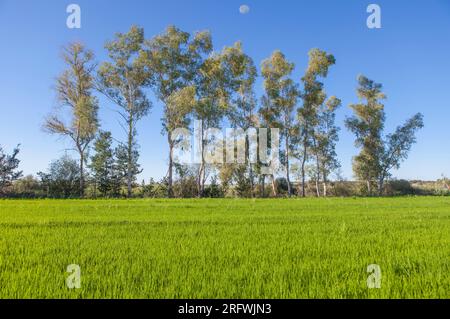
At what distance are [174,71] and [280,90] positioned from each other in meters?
13.4

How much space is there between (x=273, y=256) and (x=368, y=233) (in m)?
4.22

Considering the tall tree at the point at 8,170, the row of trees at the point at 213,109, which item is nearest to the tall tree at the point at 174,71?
the row of trees at the point at 213,109

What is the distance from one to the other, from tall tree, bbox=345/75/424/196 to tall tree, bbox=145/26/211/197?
2265cm

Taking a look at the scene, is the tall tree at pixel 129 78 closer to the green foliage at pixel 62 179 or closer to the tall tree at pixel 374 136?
the green foliage at pixel 62 179

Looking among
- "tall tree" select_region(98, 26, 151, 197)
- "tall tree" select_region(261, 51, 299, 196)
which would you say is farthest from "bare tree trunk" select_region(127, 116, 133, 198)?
"tall tree" select_region(261, 51, 299, 196)

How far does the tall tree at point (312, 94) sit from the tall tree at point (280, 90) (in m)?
1.52

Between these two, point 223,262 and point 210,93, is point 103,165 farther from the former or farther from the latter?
point 223,262

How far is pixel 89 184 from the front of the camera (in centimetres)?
3609

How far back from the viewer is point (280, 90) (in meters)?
44.6

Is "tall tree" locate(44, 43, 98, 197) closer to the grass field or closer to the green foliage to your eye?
the green foliage

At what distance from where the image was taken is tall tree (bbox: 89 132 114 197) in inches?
1391

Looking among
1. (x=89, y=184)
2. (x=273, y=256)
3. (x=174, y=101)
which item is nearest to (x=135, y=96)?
(x=174, y=101)

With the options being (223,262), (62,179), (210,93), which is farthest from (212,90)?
(223,262)

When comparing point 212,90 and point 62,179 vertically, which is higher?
point 212,90
